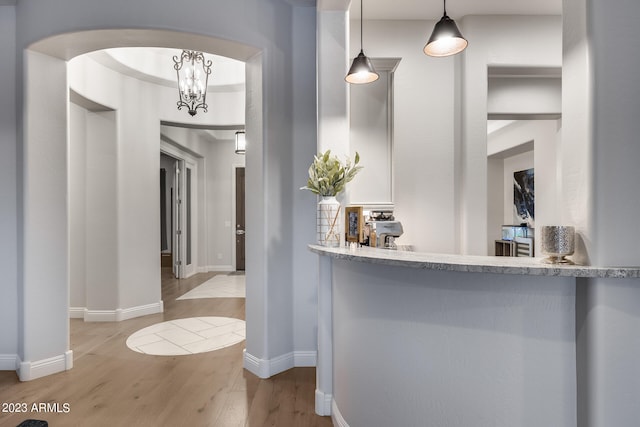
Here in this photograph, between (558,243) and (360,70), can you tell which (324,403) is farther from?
(360,70)

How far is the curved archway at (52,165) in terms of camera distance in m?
2.90

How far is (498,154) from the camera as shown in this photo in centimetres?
773

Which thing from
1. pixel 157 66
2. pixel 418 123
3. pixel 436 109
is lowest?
pixel 418 123

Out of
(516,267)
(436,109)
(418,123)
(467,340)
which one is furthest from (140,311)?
(516,267)

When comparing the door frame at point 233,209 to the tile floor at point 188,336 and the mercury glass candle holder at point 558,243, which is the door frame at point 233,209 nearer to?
the tile floor at point 188,336

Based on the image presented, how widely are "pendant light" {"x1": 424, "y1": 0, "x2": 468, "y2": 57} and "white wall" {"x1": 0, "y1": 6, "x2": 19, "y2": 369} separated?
314 cm

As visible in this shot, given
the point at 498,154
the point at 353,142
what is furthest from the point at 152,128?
the point at 498,154

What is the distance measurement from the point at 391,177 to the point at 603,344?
2640mm

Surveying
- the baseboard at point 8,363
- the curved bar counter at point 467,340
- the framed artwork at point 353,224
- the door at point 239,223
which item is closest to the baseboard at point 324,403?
the curved bar counter at point 467,340

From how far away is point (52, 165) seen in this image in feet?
10.0

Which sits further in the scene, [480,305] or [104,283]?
[104,283]

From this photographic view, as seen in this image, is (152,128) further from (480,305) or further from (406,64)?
(480,305)

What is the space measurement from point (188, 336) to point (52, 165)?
1.98 m

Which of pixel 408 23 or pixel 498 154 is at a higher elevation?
pixel 408 23
